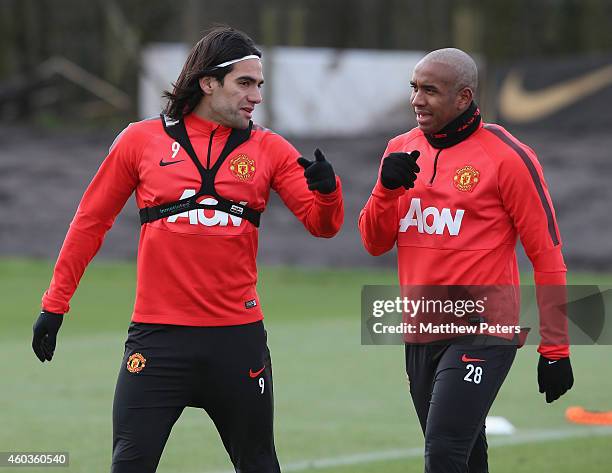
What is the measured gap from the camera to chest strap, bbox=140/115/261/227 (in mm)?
5527

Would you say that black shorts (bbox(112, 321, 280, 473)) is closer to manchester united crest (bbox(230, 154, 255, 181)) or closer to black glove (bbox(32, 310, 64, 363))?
black glove (bbox(32, 310, 64, 363))

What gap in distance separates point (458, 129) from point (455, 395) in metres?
1.15

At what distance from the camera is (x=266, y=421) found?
18.4 ft

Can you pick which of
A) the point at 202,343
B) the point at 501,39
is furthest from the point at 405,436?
the point at 501,39

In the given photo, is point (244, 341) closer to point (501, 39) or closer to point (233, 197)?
point (233, 197)

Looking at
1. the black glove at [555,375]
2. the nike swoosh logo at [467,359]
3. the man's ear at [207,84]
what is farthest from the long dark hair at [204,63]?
the black glove at [555,375]

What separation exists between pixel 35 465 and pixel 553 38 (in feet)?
120

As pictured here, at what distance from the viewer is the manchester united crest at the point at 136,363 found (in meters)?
5.50

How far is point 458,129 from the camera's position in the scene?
19.6 feet

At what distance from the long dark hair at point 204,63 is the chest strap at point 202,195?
4.7 inches

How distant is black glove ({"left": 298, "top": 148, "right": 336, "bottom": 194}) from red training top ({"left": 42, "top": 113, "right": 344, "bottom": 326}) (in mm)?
48

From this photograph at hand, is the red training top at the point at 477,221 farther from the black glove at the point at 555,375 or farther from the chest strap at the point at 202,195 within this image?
the chest strap at the point at 202,195

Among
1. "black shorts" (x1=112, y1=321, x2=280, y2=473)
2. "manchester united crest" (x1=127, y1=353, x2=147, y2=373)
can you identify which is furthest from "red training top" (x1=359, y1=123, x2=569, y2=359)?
"manchester united crest" (x1=127, y1=353, x2=147, y2=373)

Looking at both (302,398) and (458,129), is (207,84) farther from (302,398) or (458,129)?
(302,398)
